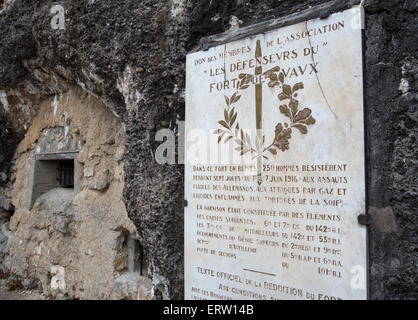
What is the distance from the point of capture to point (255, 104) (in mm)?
1857

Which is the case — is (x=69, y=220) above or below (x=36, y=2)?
below

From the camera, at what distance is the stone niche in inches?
131

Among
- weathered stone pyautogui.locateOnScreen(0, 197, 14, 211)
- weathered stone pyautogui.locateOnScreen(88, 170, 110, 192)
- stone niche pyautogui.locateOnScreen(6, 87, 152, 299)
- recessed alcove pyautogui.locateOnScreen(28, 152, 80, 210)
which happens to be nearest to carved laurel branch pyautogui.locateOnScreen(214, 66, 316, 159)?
stone niche pyautogui.locateOnScreen(6, 87, 152, 299)

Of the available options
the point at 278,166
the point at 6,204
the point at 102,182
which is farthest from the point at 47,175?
the point at 278,166

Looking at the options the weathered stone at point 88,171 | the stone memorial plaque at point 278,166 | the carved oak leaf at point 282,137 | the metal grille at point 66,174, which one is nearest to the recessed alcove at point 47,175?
the metal grille at point 66,174

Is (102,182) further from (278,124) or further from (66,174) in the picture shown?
(278,124)

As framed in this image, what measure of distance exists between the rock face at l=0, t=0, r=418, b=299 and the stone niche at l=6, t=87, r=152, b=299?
68 millimetres

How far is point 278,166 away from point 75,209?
2650mm

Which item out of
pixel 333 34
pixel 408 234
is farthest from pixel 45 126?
pixel 408 234

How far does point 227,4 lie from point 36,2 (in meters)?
2.41

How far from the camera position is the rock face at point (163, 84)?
4.85 feet

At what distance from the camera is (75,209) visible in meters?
3.71

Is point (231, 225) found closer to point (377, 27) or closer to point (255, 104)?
point (255, 104)

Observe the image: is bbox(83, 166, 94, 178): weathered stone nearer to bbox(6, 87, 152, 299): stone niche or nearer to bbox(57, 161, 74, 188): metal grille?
bbox(6, 87, 152, 299): stone niche
